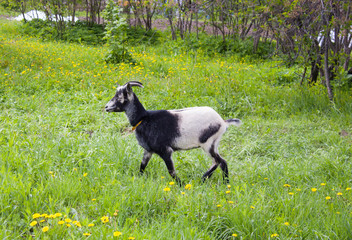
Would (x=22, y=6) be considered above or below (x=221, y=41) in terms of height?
above

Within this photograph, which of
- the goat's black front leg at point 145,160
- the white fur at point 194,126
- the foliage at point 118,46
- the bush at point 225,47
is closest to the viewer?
the white fur at point 194,126

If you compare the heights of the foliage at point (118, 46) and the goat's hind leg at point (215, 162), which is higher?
the foliage at point (118, 46)

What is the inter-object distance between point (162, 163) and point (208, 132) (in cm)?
106

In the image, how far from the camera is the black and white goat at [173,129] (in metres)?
4.25

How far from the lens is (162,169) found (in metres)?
4.77

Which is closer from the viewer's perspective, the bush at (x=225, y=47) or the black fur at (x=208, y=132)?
the black fur at (x=208, y=132)

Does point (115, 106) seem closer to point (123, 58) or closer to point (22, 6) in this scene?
point (123, 58)

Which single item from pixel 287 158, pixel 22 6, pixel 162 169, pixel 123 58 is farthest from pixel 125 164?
pixel 22 6

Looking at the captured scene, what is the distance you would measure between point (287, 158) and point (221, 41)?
1079 centimetres

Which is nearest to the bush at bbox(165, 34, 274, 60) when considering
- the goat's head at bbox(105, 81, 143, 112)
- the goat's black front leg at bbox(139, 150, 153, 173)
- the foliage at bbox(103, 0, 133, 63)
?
the foliage at bbox(103, 0, 133, 63)

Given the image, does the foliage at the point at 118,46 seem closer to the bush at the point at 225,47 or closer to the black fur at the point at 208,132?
the bush at the point at 225,47

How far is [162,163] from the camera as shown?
500 cm

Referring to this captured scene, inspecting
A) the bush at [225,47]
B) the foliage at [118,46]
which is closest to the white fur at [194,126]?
the foliage at [118,46]

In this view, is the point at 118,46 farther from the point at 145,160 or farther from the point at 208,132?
the point at 208,132
